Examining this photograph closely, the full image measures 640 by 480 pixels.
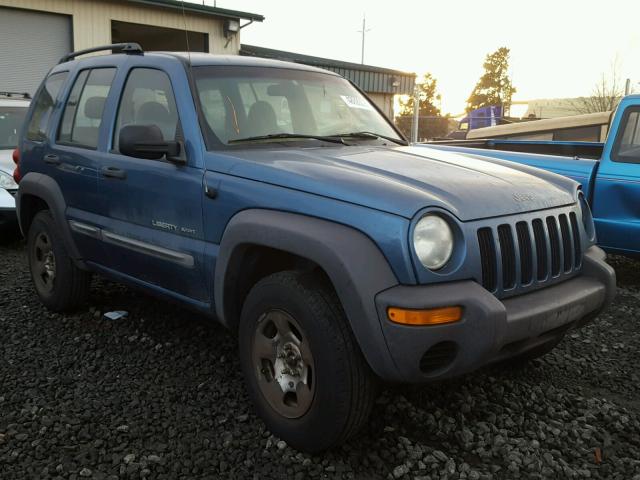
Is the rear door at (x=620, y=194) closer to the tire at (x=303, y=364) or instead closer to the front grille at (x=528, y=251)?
the front grille at (x=528, y=251)

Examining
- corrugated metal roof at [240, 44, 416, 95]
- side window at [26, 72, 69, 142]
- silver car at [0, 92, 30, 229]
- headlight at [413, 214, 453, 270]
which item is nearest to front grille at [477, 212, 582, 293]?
headlight at [413, 214, 453, 270]

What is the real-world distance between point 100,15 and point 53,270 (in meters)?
12.1

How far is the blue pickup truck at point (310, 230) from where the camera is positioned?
241cm

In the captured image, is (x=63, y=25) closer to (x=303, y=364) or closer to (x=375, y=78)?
(x=375, y=78)

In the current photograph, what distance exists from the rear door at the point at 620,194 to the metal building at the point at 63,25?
10848mm

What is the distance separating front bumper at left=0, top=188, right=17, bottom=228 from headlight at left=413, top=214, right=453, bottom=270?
18.5 feet

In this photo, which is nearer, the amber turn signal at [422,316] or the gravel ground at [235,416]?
the amber turn signal at [422,316]

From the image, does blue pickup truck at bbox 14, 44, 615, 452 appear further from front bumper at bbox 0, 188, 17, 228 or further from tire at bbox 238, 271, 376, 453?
front bumper at bbox 0, 188, 17, 228

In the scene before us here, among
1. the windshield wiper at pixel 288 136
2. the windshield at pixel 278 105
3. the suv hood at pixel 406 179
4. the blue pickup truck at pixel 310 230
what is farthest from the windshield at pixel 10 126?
the suv hood at pixel 406 179

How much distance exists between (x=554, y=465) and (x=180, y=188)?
7.29 ft

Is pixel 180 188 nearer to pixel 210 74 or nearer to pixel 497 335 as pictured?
pixel 210 74

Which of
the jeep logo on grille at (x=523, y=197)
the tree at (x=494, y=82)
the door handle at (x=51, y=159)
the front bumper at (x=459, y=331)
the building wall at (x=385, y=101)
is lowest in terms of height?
the front bumper at (x=459, y=331)

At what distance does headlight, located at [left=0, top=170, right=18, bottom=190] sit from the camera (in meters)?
6.86

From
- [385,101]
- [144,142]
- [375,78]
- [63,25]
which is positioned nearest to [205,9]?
[63,25]
